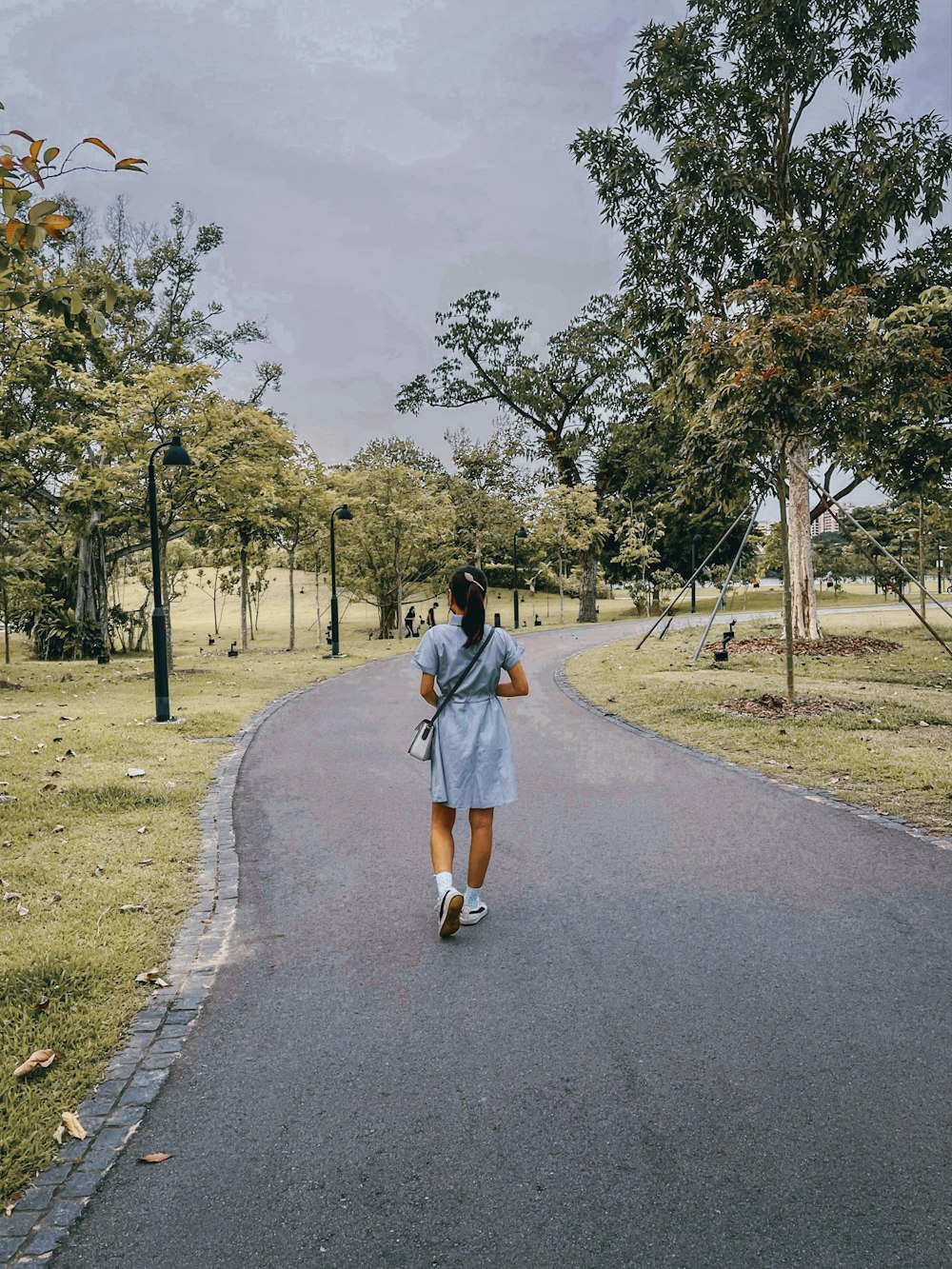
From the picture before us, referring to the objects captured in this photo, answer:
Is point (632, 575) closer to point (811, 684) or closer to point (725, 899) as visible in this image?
point (811, 684)

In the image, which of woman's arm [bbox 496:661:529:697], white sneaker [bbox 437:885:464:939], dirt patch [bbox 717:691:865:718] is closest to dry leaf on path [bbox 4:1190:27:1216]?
white sneaker [bbox 437:885:464:939]

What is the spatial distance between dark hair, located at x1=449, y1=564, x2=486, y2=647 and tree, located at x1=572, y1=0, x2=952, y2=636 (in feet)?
55.4

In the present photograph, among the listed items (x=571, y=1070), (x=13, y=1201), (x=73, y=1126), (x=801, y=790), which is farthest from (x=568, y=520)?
(x=13, y=1201)

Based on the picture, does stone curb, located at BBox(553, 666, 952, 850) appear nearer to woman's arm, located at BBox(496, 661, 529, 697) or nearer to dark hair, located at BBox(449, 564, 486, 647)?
woman's arm, located at BBox(496, 661, 529, 697)

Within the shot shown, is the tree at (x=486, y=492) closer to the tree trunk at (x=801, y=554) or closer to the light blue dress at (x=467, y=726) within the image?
the tree trunk at (x=801, y=554)

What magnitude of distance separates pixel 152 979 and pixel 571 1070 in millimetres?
2205

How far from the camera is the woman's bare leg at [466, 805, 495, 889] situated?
5.04 m

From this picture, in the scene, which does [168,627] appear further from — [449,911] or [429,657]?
[449,911]

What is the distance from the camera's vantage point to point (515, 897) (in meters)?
5.38

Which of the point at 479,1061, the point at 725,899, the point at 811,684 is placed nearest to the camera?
the point at 479,1061

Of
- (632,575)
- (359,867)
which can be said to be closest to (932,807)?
(359,867)

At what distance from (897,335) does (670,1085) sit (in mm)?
12927

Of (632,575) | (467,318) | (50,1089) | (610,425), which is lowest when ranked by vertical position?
(50,1089)

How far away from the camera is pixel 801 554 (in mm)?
21484
